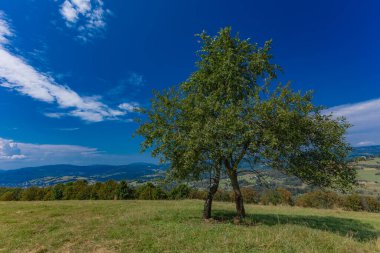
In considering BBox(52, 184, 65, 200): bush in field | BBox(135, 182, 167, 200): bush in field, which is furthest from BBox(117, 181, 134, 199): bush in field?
BBox(52, 184, 65, 200): bush in field

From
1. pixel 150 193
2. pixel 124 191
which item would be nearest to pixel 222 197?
pixel 150 193

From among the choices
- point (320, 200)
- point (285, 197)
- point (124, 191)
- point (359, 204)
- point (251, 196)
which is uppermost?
point (124, 191)

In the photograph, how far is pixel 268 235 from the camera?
40.3ft

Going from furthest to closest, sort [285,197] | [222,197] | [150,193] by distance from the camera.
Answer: [222,197] → [285,197] → [150,193]

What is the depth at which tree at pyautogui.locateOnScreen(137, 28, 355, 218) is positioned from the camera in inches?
580

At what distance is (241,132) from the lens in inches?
585

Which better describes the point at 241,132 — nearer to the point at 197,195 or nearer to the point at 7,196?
the point at 197,195

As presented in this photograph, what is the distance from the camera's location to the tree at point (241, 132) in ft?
48.3

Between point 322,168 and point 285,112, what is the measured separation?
14.7 ft

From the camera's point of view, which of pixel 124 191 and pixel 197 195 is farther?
pixel 197 195

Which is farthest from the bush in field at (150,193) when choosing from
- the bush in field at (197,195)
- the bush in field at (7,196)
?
the bush in field at (7,196)

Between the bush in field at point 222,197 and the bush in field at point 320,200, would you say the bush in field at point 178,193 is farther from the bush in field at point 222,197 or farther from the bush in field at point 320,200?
the bush in field at point 320,200

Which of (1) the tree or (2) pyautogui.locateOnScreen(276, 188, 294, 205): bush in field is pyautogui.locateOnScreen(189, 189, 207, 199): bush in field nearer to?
(2) pyautogui.locateOnScreen(276, 188, 294, 205): bush in field

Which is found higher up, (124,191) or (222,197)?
(124,191)
